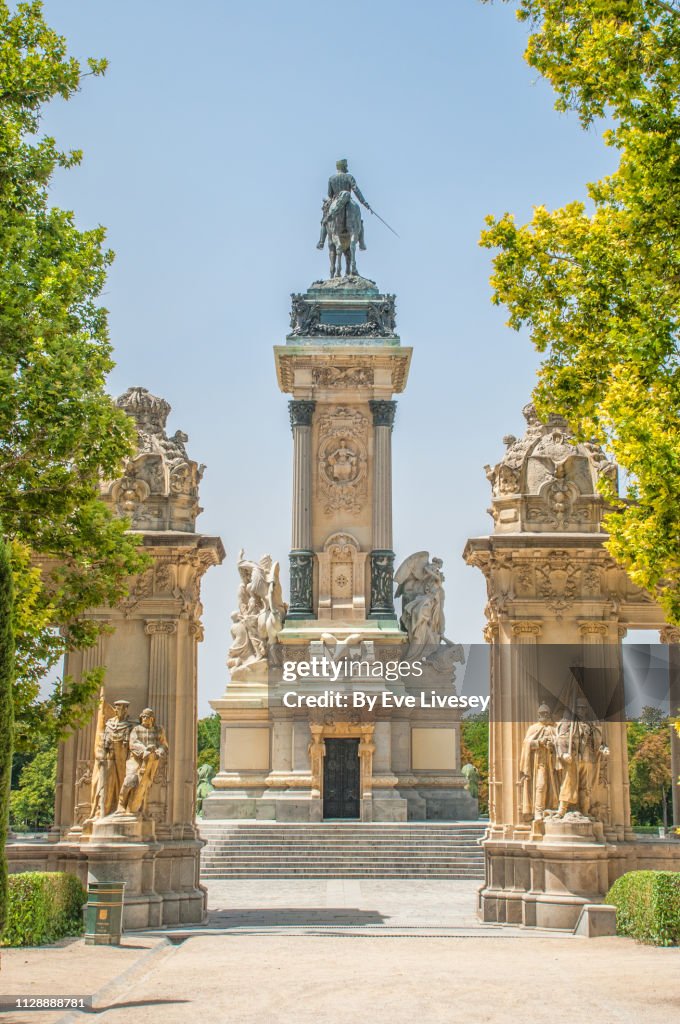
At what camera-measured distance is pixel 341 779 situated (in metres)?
35.7

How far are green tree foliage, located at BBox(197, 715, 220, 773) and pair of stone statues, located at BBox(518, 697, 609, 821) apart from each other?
48.1 m

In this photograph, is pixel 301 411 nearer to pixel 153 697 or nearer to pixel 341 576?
pixel 341 576

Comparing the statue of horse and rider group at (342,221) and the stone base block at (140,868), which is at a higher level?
the statue of horse and rider group at (342,221)

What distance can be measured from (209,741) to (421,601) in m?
35.2

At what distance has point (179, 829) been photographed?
2080 cm

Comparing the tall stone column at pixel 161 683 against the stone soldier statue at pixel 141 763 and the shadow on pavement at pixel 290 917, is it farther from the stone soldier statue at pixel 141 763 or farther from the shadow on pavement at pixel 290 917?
the shadow on pavement at pixel 290 917

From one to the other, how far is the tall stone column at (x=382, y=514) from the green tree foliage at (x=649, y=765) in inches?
782

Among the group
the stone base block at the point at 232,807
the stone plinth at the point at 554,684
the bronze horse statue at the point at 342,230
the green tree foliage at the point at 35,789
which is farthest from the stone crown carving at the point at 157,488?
the green tree foliage at the point at 35,789

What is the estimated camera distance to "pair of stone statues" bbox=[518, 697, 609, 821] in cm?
1992

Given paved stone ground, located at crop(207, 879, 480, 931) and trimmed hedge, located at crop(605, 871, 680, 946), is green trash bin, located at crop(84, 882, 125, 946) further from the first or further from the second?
trimmed hedge, located at crop(605, 871, 680, 946)

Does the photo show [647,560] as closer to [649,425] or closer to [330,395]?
[649,425]

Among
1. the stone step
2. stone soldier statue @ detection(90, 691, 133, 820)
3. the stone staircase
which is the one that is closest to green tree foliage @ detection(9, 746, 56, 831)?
the stone staircase

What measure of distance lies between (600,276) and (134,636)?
11.0 m

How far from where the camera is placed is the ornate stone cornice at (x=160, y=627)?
2133cm
